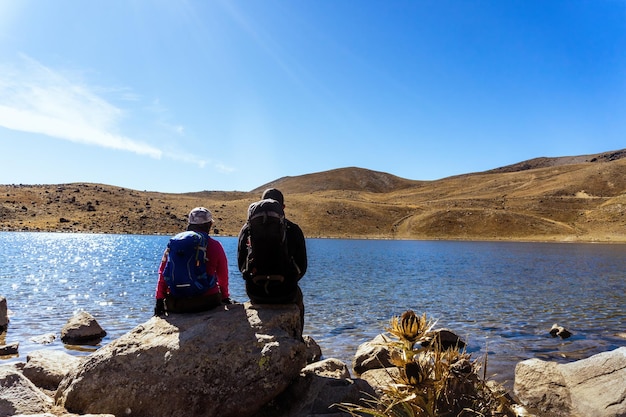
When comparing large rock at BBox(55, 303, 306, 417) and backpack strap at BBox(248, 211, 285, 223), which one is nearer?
large rock at BBox(55, 303, 306, 417)

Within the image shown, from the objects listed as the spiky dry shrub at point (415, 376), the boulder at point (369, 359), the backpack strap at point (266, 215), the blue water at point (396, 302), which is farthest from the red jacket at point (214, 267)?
the boulder at point (369, 359)

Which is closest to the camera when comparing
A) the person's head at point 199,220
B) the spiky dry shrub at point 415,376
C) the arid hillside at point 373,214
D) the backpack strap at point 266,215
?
the spiky dry shrub at point 415,376

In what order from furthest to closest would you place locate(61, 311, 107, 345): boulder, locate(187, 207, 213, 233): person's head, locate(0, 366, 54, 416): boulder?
locate(61, 311, 107, 345): boulder < locate(187, 207, 213, 233): person's head < locate(0, 366, 54, 416): boulder

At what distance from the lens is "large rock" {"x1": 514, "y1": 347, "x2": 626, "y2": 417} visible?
29.5ft

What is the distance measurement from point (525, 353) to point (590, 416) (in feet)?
21.3

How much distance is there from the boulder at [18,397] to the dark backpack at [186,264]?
2.64 meters

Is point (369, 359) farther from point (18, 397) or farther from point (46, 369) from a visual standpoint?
point (18, 397)

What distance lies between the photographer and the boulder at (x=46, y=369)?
9.40 metres

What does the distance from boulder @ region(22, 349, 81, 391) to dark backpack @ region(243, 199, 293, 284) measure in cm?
456

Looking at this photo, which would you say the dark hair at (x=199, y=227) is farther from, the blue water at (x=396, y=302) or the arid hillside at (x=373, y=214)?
the arid hillside at (x=373, y=214)

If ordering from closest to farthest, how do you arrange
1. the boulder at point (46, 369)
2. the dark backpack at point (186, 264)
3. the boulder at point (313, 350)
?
the dark backpack at point (186, 264) → the boulder at point (46, 369) → the boulder at point (313, 350)

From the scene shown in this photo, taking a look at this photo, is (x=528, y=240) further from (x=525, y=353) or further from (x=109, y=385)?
(x=109, y=385)

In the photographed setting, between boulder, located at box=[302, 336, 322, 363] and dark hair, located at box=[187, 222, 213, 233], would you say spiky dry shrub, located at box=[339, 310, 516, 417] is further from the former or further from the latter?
boulder, located at box=[302, 336, 322, 363]

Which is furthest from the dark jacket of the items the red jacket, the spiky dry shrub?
the spiky dry shrub
